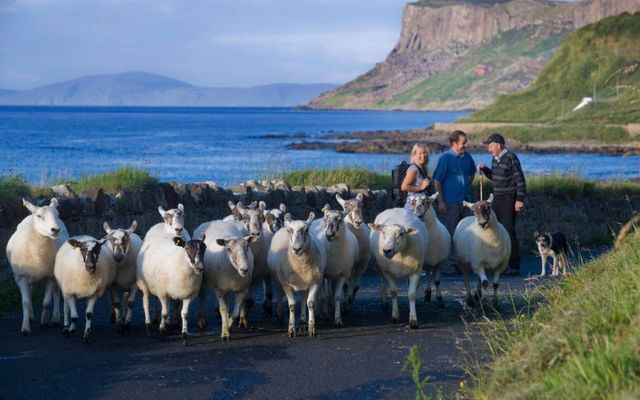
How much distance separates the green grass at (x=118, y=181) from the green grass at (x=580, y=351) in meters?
9.42

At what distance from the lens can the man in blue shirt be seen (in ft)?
57.9

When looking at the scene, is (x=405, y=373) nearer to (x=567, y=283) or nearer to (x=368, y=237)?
(x=567, y=283)

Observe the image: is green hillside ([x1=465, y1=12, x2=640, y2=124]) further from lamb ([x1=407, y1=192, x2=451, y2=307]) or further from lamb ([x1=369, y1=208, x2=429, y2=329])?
lamb ([x1=369, y1=208, x2=429, y2=329])

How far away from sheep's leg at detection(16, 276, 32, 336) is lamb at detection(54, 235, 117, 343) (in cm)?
47

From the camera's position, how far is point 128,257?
46.8ft

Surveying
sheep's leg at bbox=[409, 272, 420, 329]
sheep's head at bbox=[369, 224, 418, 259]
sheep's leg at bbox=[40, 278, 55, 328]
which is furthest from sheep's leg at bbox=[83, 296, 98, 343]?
sheep's leg at bbox=[409, 272, 420, 329]

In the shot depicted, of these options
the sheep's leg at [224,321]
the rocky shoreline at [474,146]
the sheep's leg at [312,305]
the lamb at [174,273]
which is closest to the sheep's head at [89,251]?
the lamb at [174,273]

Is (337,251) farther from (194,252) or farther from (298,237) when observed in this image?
(194,252)

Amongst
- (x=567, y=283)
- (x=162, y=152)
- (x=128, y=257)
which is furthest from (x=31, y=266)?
(x=162, y=152)

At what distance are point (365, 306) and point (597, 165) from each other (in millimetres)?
50593

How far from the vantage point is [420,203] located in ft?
52.2

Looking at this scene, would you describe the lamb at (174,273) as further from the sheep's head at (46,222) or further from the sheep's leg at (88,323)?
the sheep's head at (46,222)

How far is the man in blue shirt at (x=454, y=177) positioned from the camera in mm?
17656

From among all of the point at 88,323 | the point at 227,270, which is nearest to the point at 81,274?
the point at 88,323
